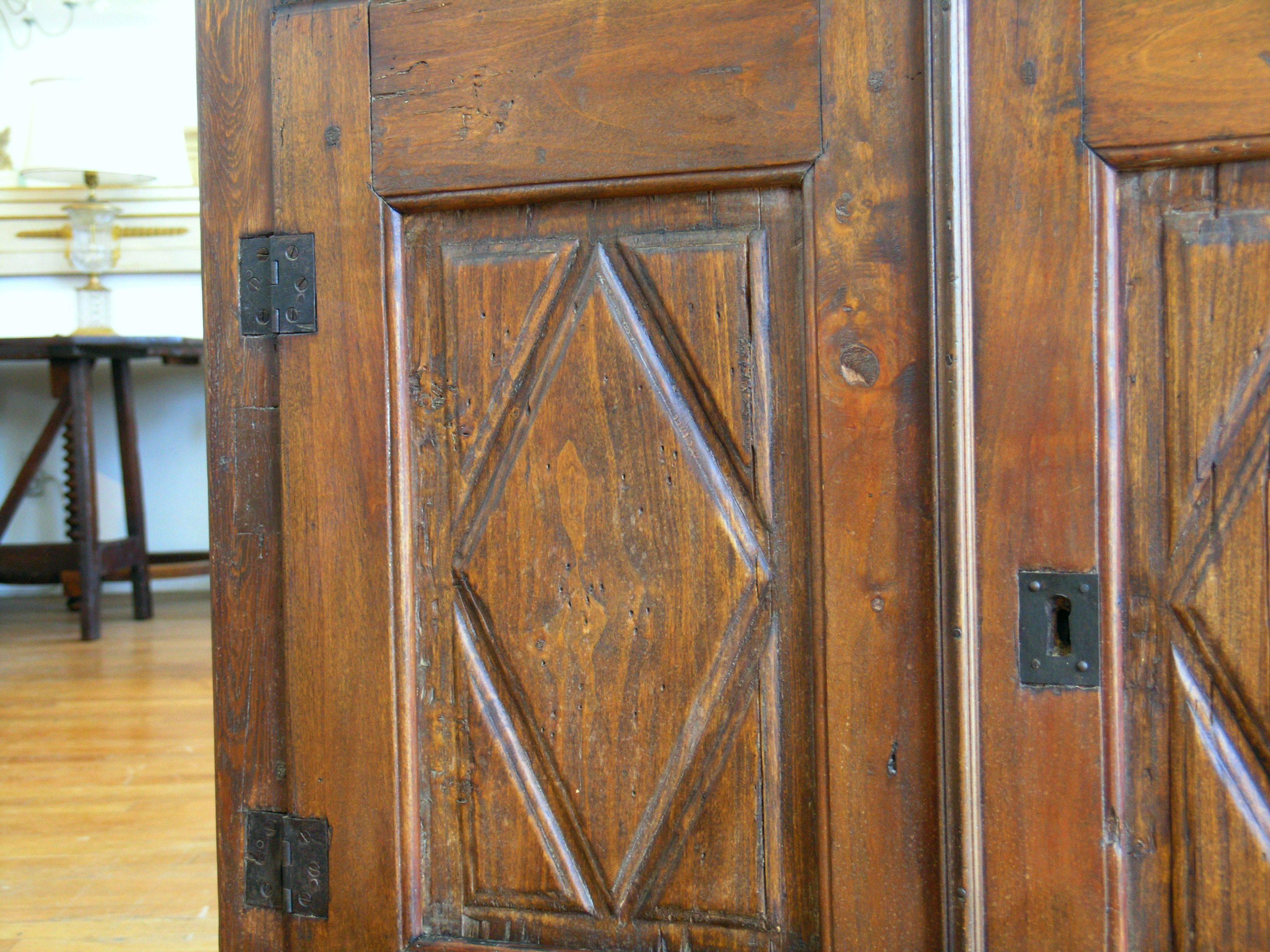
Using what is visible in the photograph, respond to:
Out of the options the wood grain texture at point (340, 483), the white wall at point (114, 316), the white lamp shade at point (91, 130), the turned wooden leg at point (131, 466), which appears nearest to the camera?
the wood grain texture at point (340, 483)

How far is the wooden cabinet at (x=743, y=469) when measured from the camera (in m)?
0.97

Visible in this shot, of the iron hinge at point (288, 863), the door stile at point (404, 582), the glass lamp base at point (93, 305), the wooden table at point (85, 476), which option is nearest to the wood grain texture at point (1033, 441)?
the door stile at point (404, 582)

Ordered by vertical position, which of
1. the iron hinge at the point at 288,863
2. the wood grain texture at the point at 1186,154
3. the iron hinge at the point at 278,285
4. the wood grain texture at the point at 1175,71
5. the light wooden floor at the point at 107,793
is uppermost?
the wood grain texture at the point at 1175,71

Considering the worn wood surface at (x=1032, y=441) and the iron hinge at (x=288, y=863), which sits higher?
the worn wood surface at (x=1032, y=441)

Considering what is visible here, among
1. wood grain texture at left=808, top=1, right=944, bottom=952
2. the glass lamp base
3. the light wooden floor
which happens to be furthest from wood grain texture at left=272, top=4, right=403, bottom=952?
the glass lamp base

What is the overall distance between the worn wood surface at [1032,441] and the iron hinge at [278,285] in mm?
665

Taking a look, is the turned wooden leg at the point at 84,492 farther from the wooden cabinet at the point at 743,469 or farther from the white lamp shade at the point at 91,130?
the wooden cabinet at the point at 743,469

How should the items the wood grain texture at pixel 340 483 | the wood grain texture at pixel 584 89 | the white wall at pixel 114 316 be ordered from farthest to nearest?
the white wall at pixel 114 316 → the wood grain texture at pixel 340 483 → the wood grain texture at pixel 584 89

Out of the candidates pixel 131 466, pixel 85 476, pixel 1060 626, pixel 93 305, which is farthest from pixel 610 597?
pixel 93 305

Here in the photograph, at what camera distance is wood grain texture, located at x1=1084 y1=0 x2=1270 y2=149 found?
36.3 inches

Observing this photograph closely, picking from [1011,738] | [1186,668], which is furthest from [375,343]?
[1186,668]

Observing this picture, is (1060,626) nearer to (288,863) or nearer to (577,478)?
(577,478)

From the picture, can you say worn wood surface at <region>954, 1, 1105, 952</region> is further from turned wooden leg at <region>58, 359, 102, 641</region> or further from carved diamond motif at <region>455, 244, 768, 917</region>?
turned wooden leg at <region>58, 359, 102, 641</region>

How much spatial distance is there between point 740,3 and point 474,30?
10.5 inches
